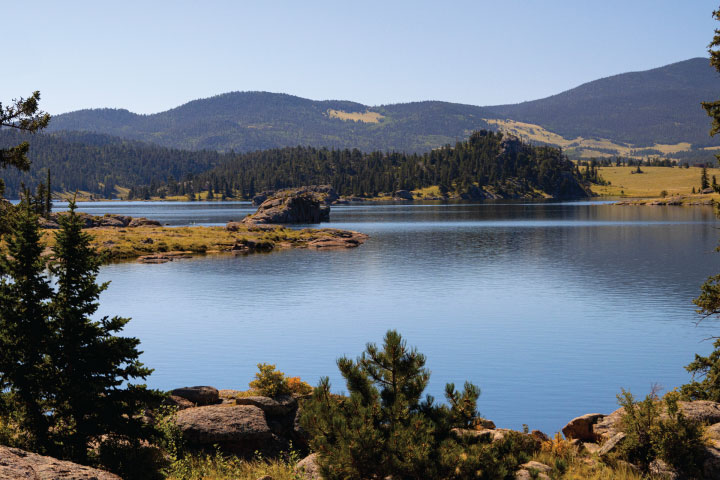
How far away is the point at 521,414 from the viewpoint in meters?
29.5

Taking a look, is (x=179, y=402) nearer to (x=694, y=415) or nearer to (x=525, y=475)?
(x=525, y=475)

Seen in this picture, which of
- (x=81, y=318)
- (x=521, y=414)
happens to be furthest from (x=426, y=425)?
(x=521, y=414)

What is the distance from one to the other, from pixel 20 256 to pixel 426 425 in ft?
40.4

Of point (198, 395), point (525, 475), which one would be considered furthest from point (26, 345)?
point (525, 475)

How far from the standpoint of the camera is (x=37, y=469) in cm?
1204

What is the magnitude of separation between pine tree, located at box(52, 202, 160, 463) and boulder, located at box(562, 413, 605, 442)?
13.6 meters

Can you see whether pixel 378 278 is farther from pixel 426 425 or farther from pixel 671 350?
pixel 426 425

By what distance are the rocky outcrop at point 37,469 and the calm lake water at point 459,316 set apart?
756 inches

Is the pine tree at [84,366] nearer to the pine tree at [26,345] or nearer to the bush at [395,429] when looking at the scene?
the pine tree at [26,345]

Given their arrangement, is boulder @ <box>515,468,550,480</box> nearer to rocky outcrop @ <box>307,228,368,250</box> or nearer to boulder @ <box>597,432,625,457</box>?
boulder @ <box>597,432,625,457</box>

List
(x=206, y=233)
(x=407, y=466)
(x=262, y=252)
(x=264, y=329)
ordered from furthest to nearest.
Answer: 1. (x=206, y=233)
2. (x=262, y=252)
3. (x=264, y=329)
4. (x=407, y=466)

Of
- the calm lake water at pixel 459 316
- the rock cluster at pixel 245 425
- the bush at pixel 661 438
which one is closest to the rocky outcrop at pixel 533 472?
the bush at pixel 661 438

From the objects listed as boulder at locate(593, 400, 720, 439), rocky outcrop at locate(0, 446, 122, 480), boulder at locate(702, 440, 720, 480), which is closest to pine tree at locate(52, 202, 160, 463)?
rocky outcrop at locate(0, 446, 122, 480)

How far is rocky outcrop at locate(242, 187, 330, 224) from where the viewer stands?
17775 cm
